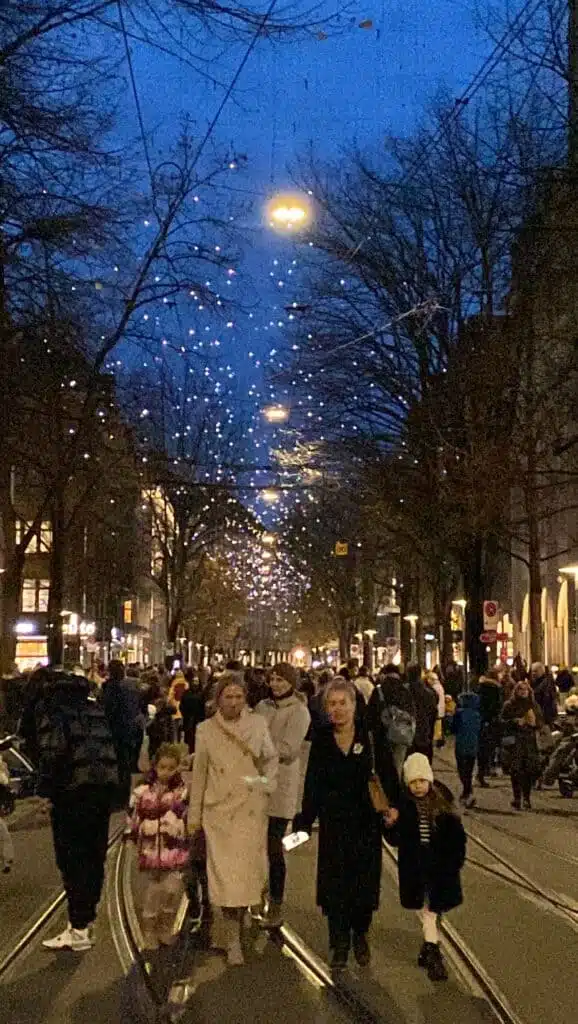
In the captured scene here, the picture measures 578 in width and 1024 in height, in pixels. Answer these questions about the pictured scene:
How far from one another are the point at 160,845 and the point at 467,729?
500 inches

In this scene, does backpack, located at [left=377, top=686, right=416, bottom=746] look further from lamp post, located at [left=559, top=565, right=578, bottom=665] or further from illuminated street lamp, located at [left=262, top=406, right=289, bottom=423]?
lamp post, located at [left=559, top=565, right=578, bottom=665]

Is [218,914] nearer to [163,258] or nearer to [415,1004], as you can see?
[415,1004]

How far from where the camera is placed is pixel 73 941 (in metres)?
9.77

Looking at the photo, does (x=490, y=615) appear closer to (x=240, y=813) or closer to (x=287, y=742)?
(x=287, y=742)

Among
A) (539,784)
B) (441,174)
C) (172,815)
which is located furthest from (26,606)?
(172,815)

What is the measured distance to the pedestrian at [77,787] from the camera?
9.56 meters

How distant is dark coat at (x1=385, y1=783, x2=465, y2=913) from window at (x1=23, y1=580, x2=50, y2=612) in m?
58.0

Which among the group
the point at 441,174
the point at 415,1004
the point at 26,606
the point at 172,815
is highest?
the point at 441,174

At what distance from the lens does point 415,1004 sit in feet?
27.1

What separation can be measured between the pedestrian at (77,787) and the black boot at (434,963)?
214 cm

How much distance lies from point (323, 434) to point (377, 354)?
246cm

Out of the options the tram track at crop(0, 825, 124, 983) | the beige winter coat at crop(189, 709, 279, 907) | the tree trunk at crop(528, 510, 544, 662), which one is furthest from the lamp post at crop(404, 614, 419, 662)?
the beige winter coat at crop(189, 709, 279, 907)

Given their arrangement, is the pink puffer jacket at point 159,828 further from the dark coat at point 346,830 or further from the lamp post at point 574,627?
the lamp post at point 574,627

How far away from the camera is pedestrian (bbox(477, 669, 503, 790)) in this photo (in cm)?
2481
